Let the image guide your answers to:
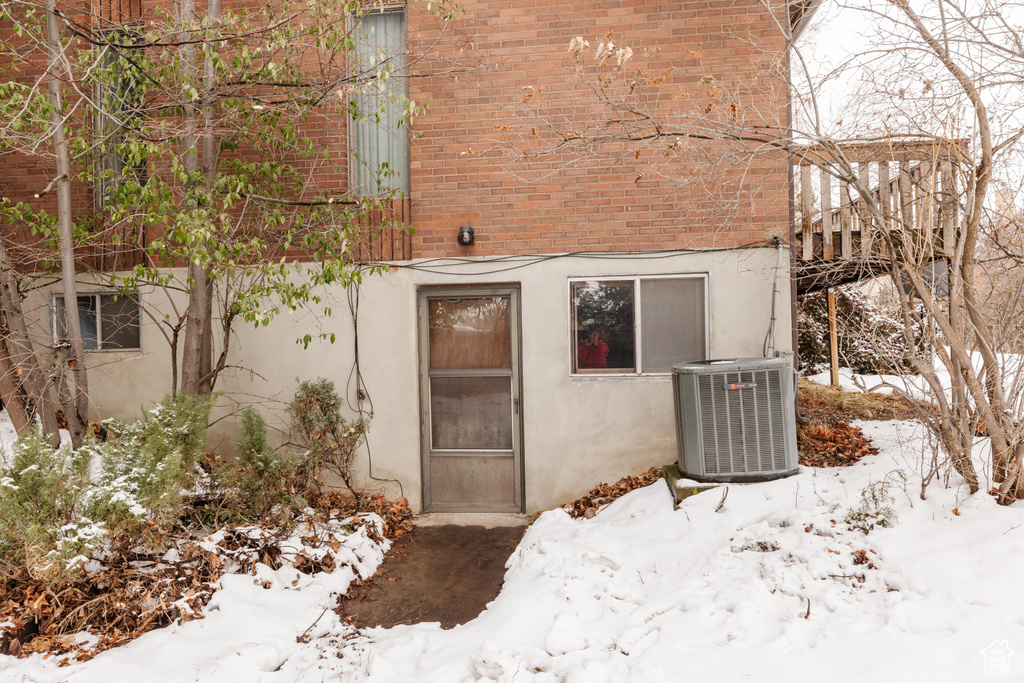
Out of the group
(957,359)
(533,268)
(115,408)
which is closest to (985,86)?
(957,359)

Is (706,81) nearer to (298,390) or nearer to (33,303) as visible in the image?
(298,390)

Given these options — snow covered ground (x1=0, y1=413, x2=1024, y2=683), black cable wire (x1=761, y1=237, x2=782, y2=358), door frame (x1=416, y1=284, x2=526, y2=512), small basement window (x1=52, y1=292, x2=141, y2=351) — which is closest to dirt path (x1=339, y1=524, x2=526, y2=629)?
snow covered ground (x1=0, y1=413, x2=1024, y2=683)

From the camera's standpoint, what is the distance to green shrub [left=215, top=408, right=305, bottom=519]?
15.5 ft

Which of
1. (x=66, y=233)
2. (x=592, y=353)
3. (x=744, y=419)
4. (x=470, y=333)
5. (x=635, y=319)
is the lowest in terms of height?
(x=744, y=419)

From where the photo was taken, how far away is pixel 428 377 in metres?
6.03

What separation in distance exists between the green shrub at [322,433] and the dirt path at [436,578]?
3.22 ft

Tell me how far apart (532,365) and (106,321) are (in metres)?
4.75

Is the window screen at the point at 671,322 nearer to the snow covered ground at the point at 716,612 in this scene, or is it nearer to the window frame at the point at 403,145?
the snow covered ground at the point at 716,612

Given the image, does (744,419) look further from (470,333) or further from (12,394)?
(12,394)

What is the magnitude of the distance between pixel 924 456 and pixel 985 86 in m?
2.54

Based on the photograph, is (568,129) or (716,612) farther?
(568,129)

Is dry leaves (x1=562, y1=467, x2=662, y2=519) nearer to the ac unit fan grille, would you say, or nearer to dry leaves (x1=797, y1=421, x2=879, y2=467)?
the ac unit fan grille

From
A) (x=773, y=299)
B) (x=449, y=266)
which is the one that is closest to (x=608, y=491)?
(x=773, y=299)

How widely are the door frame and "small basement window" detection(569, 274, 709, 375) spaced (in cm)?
59
